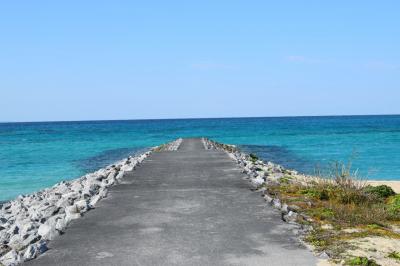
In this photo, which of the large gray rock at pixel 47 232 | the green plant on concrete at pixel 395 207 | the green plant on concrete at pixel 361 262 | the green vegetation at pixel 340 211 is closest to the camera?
the green plant on concrete at pixel 361 262

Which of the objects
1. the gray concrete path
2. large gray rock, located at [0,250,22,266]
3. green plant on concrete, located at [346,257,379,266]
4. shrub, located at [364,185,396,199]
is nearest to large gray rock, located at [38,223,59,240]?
the gray concrete path

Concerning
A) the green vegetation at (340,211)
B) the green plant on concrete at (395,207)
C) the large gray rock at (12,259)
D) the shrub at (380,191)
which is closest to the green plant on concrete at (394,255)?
the green vegetation at (340,211)

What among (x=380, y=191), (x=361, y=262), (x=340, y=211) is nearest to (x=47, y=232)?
(x=361, y=262)

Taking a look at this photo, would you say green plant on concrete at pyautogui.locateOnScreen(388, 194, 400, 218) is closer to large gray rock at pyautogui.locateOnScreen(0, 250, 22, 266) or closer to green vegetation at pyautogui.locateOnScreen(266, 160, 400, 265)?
green vegetation at pyautogui.locateOnScreen(266, 160, 400, 265)

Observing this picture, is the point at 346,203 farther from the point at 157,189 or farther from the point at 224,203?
the point at 157,189

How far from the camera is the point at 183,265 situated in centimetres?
518

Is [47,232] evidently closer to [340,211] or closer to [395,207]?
[340,211]

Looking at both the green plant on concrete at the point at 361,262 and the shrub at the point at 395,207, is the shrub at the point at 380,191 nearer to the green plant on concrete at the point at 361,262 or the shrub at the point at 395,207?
the shrub at the point at 395,207

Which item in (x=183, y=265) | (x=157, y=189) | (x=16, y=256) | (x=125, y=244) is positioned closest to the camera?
(x=183, y=265)

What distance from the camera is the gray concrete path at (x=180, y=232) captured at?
215 inches

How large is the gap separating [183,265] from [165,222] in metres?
2.09

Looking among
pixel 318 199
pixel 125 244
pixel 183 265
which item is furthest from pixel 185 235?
pixel 318 199

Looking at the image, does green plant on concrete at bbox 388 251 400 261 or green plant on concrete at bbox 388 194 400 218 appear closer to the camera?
green plant on concrete at bbox 388 251 400 261

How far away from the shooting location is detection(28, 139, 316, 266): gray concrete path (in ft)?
17.9
